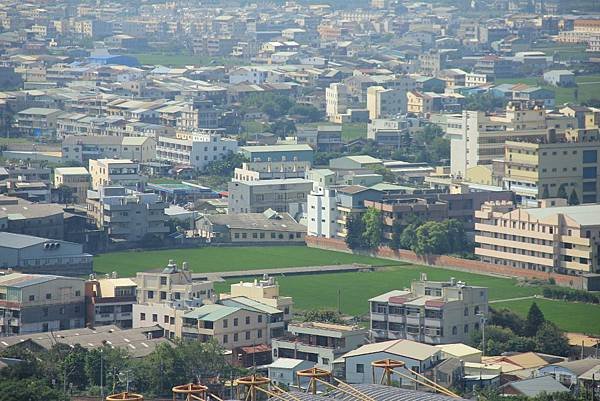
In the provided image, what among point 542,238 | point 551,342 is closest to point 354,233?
point 542,238

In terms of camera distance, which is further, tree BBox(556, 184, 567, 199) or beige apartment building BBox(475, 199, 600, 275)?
tree BBox(556, 184, 567, 199)

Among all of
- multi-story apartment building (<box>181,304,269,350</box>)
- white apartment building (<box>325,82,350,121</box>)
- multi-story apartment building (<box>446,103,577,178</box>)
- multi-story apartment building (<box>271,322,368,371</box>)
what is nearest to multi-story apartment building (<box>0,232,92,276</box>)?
Answer: multi-story apartment building (<box>181,304,269,350</box>)

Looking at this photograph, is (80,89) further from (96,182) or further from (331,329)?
(331,329)

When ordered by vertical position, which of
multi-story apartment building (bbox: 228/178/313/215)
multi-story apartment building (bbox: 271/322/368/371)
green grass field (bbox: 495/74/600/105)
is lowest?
green grass field (bbox: 495/74/600/105)

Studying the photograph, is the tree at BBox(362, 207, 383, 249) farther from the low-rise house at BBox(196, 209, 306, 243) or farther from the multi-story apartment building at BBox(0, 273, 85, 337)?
the multi-story apartment building at BBox(0, 273, 85, 337)

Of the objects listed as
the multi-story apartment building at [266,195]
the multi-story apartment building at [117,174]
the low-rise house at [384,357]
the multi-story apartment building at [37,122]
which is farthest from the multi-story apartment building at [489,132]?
the low-rise house at [384,357]

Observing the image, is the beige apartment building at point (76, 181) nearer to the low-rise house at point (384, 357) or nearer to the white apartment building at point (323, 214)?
the white apartment building at point (323, 214)
